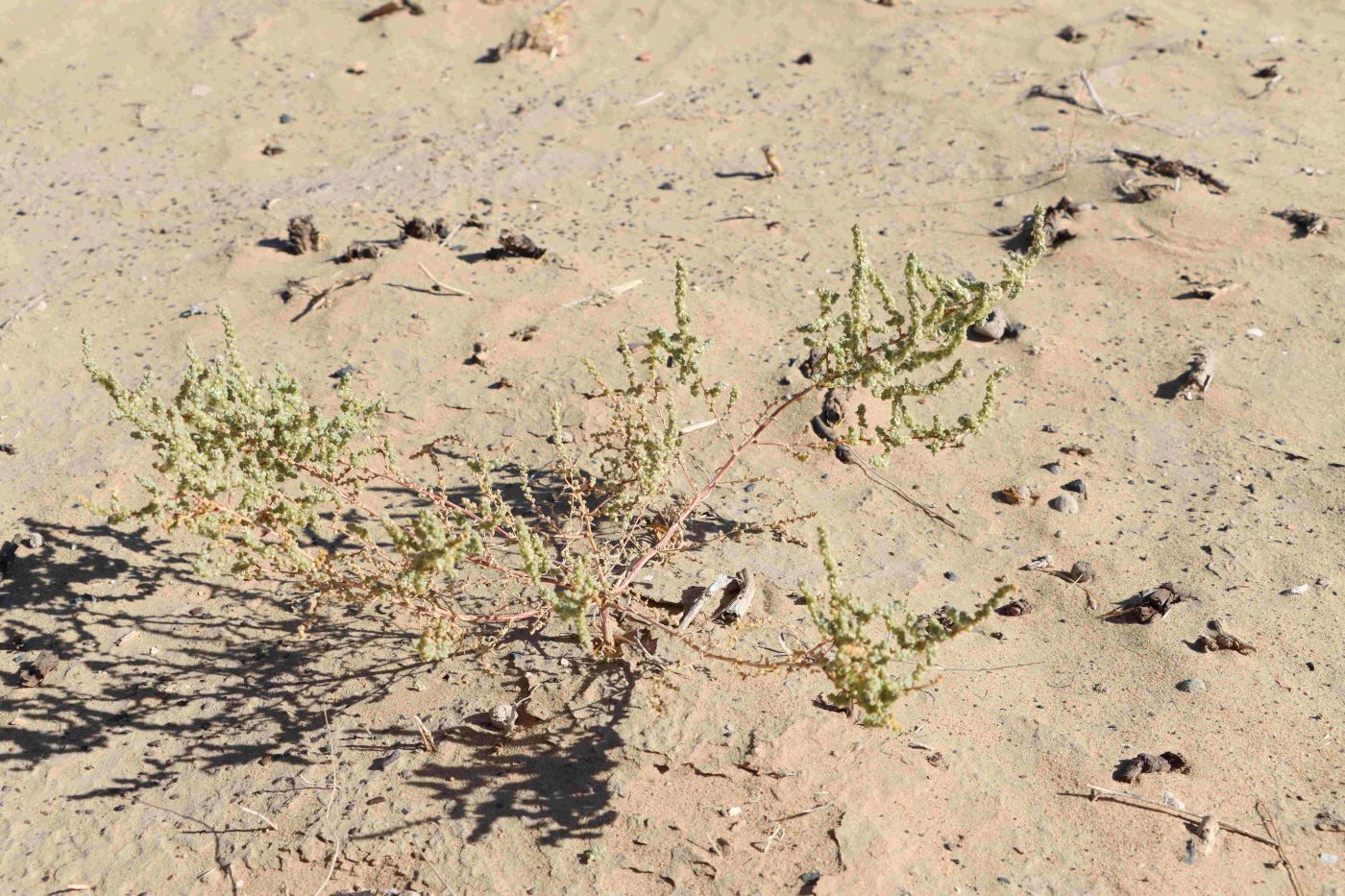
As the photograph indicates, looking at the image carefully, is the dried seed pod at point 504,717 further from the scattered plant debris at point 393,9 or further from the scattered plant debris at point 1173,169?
the scattered plant debris at point 393,9

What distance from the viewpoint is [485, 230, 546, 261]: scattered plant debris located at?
5.18m

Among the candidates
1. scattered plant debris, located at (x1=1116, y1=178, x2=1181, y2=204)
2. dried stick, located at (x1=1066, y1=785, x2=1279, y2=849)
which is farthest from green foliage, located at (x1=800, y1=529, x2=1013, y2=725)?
scattered plant debris, located at (x1=1116, y1=178, x2=1181, y2=204)

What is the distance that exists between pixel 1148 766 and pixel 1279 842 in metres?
0.35

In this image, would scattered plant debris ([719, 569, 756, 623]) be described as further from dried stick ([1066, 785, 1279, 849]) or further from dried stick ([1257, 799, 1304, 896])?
dried stick ([1257, 799, 1304, 896])

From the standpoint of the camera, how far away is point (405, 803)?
2928 mm

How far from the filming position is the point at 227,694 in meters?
3.26

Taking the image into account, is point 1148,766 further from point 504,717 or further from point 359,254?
point 359,254

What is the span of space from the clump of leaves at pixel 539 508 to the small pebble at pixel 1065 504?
0.92 meters

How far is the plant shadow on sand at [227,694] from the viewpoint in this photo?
2.97m

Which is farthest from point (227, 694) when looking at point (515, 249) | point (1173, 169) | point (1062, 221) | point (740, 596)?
point (1173, 169)

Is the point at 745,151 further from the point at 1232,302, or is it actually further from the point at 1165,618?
the point at 1165,618

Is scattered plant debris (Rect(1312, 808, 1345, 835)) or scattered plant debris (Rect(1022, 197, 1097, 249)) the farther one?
scattered plant debris (Rect(1022, 197, 1097, 249))

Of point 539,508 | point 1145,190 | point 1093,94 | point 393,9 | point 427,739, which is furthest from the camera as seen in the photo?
point 393,9

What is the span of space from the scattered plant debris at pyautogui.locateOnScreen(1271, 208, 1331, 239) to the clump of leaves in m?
3.17
